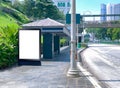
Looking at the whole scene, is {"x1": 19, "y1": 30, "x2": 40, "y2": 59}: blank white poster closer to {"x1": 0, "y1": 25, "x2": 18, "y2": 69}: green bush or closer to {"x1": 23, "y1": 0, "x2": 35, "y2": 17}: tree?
{"x1": 0, "y1": 25, "x2": 18, "y2": 69}: green bush

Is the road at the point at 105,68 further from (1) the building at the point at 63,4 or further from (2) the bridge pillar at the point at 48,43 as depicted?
(1) the building at the point at 63,4

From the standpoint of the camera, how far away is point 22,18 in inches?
3361

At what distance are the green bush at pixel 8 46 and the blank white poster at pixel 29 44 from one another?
11759mm

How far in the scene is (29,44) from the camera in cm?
862

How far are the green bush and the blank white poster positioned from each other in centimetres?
1176

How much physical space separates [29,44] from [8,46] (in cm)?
1470

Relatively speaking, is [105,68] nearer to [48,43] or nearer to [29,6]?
[48,43]

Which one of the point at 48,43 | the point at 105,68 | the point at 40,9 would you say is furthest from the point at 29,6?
the point at 105,68

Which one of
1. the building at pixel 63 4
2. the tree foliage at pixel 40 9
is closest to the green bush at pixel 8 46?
the tree foliage at pixel 40 9

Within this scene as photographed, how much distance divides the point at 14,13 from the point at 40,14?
13095 millimetres

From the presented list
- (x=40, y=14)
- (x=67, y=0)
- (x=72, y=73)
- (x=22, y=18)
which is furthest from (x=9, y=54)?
(x=67, y=0)

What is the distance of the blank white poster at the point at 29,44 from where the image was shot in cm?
857

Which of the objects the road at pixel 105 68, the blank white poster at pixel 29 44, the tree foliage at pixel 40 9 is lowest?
the road at pixel 105 68

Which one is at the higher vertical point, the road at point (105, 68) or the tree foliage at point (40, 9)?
the tree foliage at point (40, 9)
